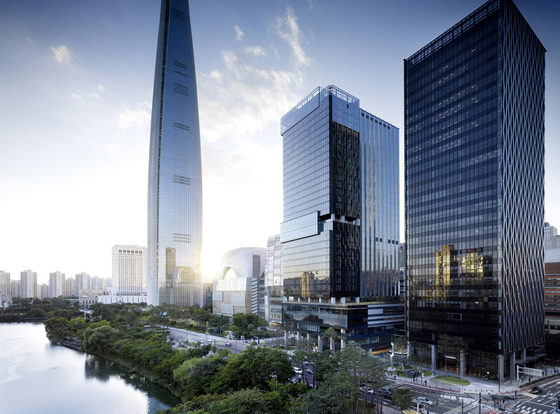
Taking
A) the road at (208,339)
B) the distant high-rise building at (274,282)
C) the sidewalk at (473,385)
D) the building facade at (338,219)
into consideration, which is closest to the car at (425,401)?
the sidewalk at (473,385)

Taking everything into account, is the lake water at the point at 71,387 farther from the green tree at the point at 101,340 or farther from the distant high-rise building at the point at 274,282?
the distant high-rise building at the point at 274,282

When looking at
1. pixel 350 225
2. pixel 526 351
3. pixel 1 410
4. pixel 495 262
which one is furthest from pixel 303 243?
pixel 1 410

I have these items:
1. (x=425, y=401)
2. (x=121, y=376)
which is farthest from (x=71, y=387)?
(x=425, y=401)

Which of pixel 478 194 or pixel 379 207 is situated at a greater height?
pixel 379 207

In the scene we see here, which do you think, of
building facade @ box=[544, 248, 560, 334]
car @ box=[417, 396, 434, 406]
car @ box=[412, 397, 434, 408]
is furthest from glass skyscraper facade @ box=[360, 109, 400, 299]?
car @ box=[412, 397, 434, 408]

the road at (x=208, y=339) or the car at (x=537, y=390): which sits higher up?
the car at (x=537, y=390)

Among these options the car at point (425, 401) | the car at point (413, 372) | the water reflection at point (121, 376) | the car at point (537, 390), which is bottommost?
the water reflection at point (121, 376)

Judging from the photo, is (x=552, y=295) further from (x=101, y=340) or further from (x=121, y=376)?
(x=101, y=340)

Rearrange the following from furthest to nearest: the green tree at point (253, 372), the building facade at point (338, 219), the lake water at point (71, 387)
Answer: the building facade at point (338, 219)
the lake water at point (71, 387)
the green tree at point (253, 372)
